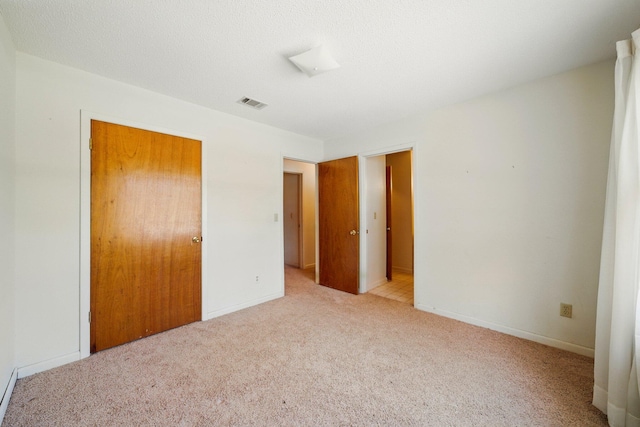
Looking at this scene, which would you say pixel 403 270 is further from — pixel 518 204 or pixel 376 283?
pixel 518 204

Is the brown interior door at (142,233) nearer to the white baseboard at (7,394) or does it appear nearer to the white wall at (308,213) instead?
the white baseboard at (7,394)

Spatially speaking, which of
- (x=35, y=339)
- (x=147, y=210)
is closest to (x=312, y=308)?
(x=147, y=210)

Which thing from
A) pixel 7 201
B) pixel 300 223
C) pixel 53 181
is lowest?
pixel 300 223

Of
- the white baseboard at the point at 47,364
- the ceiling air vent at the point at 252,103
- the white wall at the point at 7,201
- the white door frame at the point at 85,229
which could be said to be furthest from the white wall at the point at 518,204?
the white wall at the point at 7,201

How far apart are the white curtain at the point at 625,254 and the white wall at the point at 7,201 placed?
3521 mm

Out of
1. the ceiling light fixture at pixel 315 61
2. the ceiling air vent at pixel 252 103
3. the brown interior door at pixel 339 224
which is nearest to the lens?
the ceiling light fixture at pixel 315 61

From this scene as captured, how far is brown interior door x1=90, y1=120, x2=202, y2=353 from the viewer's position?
2080mm

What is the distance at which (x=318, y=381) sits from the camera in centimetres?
171

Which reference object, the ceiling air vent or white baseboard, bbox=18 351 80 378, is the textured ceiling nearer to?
the ceiling air vent

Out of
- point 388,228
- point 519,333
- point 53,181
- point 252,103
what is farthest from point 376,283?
point 53,181

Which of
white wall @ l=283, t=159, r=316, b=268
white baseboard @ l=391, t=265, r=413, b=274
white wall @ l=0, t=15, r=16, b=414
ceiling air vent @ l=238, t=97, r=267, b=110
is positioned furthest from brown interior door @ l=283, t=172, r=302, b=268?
white wall @ l=0, t=15, r=16, b=414

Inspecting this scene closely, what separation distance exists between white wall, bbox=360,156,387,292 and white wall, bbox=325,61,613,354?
0.79 meters

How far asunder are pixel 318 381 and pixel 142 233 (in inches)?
79.2

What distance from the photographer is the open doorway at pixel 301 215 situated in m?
5.16
